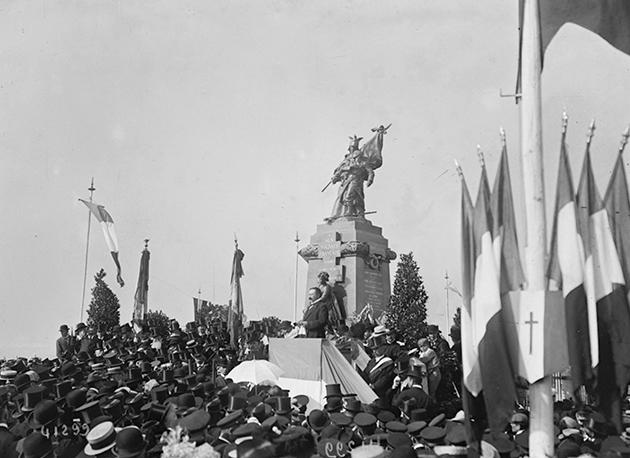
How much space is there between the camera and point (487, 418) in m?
4.49

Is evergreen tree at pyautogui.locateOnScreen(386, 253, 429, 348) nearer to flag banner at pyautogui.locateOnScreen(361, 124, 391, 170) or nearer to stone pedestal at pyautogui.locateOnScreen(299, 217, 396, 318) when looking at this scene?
stone pedestal at pyautogui.locateOnScreen(299, 217, 396, 318)

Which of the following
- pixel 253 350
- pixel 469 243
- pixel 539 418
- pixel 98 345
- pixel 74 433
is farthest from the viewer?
pixel 98 345

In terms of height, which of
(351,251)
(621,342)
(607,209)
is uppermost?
(351,251)

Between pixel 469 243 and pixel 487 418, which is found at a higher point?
pixel 469 243

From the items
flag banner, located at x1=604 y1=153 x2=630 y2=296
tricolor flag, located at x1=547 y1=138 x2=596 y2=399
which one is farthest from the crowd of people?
flag banner, located at x1=604 y1=153 x2=630 y2=296

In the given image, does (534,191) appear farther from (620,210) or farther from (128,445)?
(128,445)

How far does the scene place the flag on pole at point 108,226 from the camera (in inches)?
827

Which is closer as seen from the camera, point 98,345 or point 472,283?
point 472,283

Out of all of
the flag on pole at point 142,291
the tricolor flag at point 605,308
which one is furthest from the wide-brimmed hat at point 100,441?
the flag on pole at point 142,291

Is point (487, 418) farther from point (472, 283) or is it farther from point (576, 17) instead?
point (576, 17)

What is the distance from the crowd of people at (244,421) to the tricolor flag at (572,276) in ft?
2.11

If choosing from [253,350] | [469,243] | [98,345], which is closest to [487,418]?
[469,243]

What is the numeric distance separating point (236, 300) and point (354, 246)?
509cm

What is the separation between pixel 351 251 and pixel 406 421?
17.8 metres
